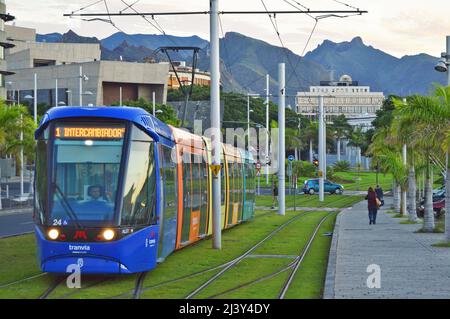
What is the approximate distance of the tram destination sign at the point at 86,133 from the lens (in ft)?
55.4

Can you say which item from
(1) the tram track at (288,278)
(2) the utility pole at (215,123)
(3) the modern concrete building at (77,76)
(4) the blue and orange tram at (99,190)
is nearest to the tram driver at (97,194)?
(4) the blue and orange tram at (99,190)

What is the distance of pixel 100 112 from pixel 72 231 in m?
2.24

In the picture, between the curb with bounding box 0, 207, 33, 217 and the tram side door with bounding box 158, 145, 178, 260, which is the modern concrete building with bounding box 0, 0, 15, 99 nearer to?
the curb with bounding box 0, 207, 33, 217

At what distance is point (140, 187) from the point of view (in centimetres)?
1709

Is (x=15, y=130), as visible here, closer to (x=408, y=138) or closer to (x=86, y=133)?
(x=408, y=138)

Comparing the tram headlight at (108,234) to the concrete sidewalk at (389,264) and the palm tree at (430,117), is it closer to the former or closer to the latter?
the concrete sidewalk at (389,264)

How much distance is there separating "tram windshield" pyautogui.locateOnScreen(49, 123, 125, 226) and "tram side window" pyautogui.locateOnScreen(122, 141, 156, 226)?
24cm

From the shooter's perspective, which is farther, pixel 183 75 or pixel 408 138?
pixel 183 75

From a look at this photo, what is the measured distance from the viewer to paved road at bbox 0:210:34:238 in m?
31.7

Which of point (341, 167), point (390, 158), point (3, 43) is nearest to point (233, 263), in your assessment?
point (390, 158)

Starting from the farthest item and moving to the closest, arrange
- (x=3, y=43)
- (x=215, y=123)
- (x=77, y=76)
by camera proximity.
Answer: (x=77, y=76) < (x=3, y=43) < (x=215, y=123)

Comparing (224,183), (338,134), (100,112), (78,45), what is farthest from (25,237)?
(338,134)

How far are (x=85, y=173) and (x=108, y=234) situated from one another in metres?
1.23
